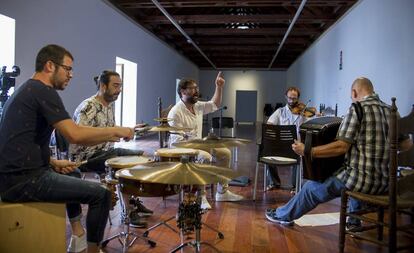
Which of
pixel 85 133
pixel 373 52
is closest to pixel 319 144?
pixel 85 133

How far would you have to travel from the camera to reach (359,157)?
2.57 m

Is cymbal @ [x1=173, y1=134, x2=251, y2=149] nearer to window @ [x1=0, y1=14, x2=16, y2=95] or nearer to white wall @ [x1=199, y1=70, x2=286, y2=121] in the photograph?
window @ [x1=0, y1=14, x2=16, y2=95]

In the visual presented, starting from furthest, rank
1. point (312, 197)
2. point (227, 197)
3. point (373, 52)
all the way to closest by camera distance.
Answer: point (373, 52) → point (227, 197) → point (312, 197)

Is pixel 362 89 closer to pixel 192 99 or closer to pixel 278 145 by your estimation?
pixel 278 145

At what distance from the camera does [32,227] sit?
1935 millimetres

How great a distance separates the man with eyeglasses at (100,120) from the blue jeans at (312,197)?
1203 millimetres

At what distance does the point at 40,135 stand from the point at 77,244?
900 mm

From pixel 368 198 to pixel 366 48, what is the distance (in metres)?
3.77

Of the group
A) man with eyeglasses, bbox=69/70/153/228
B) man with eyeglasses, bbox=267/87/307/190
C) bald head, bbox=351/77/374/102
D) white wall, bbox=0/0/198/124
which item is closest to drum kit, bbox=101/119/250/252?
man with eyeglasses, bbox=69/70/153/228

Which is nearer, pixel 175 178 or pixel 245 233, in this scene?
pixel 175 178

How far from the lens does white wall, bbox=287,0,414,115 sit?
418cm

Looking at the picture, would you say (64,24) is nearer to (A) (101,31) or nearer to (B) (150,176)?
(A) (101,31)

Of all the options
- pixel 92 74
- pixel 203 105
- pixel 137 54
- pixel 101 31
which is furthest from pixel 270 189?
pixel 137 54

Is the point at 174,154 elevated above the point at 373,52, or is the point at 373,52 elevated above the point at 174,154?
the point at 373,52
